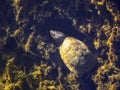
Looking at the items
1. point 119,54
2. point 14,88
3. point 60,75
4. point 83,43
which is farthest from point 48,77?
point 119,54

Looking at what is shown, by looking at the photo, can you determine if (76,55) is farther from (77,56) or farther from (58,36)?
(58,36)

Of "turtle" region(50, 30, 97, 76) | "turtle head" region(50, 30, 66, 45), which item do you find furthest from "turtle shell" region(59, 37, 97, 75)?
"turtle head" region(50, 30, 66, 45)

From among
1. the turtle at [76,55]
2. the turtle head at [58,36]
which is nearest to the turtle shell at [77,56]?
the turtle at [76,55]

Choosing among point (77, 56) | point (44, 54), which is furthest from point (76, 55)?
point (44, 54)

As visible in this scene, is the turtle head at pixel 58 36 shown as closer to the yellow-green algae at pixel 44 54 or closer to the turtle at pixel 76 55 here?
the turtle at pixel 76 55

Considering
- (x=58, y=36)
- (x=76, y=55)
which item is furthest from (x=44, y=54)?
(x=76, y=55)

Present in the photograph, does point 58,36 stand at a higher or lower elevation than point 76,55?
higher

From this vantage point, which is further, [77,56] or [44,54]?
[44,54]
